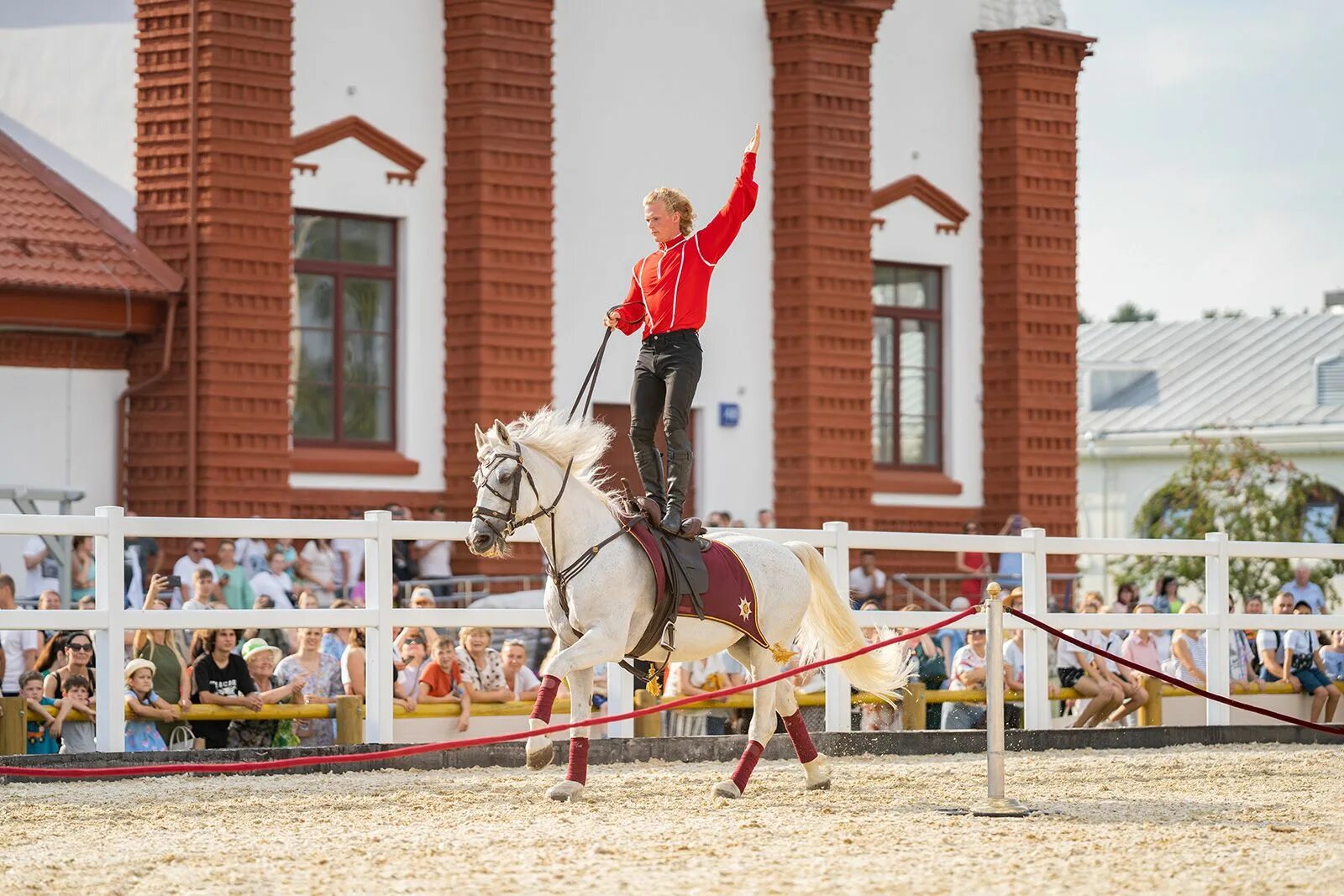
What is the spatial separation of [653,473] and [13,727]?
4056 mm

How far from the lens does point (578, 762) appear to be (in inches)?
433

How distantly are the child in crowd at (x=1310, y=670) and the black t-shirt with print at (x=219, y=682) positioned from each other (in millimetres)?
8965

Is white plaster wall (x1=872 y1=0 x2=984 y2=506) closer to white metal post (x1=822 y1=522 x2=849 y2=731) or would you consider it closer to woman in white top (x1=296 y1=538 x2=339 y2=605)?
woman in white top (x1=296 y1=538 x2=339 y2=605)

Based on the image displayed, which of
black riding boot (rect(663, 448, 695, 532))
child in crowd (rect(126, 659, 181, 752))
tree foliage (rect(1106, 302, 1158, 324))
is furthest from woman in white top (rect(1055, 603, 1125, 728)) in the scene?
tree foliage (rect(1106, 302, 1158, 324))

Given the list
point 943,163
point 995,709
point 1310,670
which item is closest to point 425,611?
point 995,709

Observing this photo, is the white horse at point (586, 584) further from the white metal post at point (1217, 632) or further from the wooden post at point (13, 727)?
the white metal post at point (1217, 632)

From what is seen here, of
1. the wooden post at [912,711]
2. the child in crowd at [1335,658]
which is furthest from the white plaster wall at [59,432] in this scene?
the child in crowd at [1335,658]

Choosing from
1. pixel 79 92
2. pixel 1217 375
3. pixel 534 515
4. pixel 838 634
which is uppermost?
pixel 79 92

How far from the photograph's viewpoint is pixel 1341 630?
58.7 feet

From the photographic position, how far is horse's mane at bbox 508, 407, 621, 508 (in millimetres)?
11094

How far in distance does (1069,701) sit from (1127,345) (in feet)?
114

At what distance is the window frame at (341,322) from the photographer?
2133 cm

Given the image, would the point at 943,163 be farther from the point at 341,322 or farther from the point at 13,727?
the point at 13,727

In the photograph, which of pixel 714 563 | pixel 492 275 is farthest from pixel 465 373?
pixel 714 563
